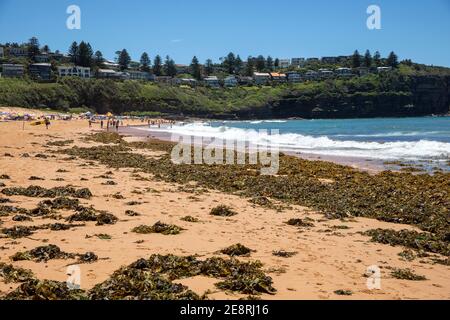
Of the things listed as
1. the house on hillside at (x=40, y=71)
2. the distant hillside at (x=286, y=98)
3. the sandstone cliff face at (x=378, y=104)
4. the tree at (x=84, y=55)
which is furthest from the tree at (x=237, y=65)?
the house on hillside at (x=40, y=71)

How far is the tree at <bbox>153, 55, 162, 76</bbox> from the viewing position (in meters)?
164

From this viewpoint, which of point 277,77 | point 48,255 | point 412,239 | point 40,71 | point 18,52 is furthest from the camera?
point 277,77

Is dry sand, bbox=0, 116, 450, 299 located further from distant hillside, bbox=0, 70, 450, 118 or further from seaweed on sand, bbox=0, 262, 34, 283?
distant hillside, bbox=0, 70, 450, 118

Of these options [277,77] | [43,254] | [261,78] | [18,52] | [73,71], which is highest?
[18,52]

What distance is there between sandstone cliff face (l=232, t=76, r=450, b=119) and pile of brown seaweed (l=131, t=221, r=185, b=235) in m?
133

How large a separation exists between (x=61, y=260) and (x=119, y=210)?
3545 mm

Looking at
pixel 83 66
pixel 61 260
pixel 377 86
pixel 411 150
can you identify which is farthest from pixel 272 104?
pixel 61 260

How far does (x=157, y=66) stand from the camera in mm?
165000

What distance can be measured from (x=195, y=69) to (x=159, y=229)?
16533cm

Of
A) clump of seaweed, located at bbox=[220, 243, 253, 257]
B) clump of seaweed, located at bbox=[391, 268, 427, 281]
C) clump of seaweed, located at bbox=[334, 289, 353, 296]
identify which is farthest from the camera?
clump of seaweed, located at bbox=[220, 243, 253, 257]

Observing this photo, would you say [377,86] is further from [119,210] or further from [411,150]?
[119,210]

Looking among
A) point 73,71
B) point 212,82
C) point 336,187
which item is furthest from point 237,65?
point 336,187

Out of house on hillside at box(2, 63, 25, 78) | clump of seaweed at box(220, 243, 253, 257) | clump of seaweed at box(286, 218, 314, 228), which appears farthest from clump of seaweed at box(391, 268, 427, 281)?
house on hillside at box(2, 63, 25, 78)

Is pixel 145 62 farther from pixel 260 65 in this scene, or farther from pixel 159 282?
pixel 159 282
